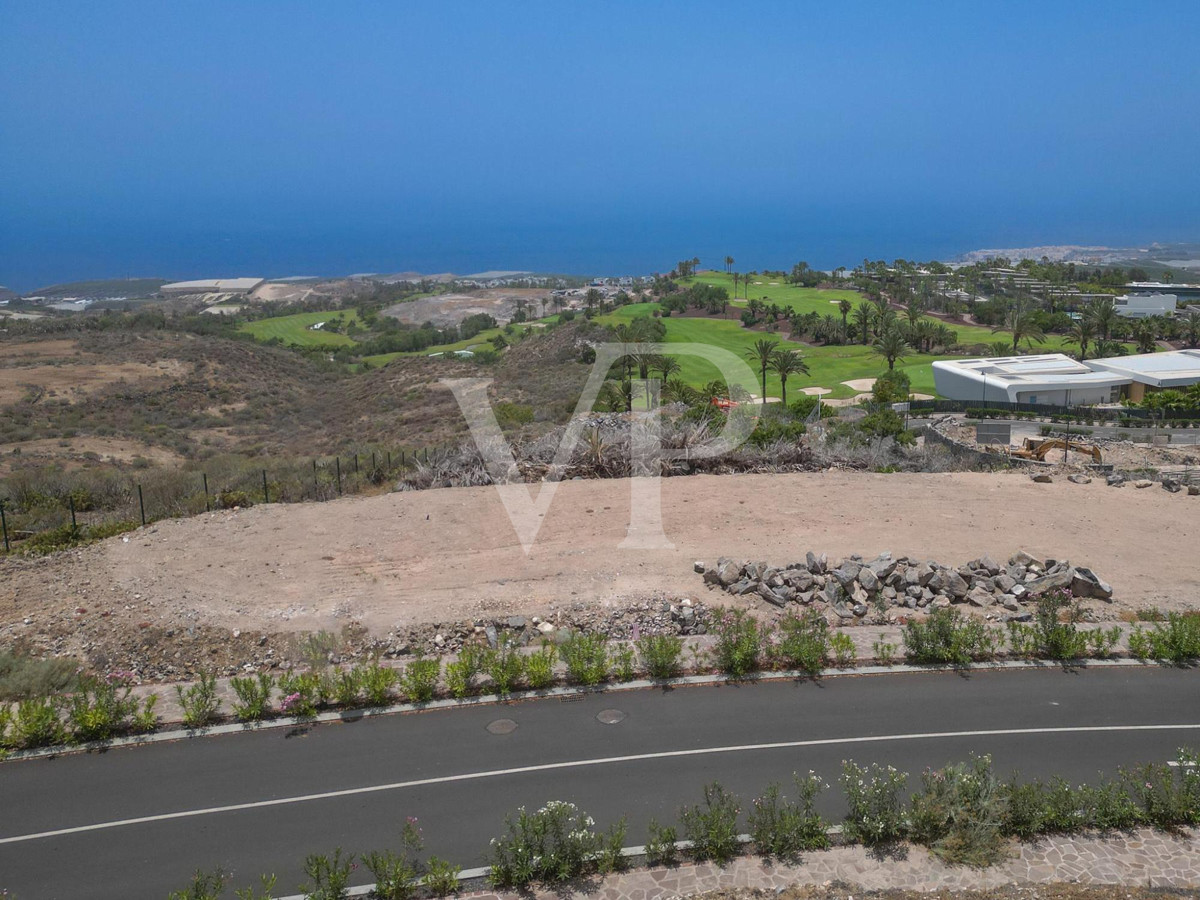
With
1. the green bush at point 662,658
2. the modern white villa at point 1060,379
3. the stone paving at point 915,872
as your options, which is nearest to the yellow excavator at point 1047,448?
the modern white villa at point 1060,379

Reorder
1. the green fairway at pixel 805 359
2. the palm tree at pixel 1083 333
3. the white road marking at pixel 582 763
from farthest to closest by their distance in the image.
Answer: the palm tree at pixel 1083 333 < the green fairway at pixel 805 359 < the white road marking at pixel 582 763

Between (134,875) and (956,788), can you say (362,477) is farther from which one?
(956,788)

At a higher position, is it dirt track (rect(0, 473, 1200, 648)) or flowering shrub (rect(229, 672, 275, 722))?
flowering shrub (rect(229, 672, 275, 722))

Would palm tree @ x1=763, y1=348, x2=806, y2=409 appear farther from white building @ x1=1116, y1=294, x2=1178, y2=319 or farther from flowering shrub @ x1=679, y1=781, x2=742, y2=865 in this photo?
white building @ x1=1116, y1=294, x2=1178, y2=319

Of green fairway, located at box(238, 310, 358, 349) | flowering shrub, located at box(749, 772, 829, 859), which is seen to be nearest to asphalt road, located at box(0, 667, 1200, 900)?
flowering shrub, located at box(749, 772, 829, 859)

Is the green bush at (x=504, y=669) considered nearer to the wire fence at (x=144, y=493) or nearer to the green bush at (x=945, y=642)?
the green bush at (x=945, y=642)

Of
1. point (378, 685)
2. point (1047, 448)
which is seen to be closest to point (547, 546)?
point (378, 685)

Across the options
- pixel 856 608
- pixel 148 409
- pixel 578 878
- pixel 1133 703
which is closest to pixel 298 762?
pixel 578 878
